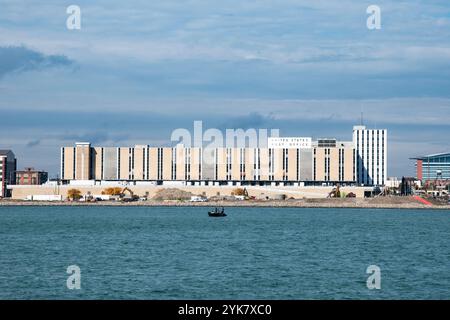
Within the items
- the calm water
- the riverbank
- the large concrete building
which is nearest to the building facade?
the large concrete building

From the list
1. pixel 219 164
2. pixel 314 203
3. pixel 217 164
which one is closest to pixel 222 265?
pixel 314 203

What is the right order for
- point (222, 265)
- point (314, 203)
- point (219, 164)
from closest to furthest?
point (222, 265) < point (314, 203) < point (219, 164)

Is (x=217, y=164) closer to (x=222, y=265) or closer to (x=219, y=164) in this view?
(x=219, y=164)

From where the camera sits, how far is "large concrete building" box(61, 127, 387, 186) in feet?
587

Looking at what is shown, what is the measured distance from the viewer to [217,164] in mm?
178750

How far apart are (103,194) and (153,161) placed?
1282 centimetres

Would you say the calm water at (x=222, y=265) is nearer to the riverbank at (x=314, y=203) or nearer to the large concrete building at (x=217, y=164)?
the riverbank at (x=314, y=203)

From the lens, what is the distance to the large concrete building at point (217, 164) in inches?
7042

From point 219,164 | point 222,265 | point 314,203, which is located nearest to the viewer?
point 222,265

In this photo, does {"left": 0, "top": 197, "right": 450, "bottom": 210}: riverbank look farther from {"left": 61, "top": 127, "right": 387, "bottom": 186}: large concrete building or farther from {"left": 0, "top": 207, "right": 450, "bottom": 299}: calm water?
{"left": 0, "top": 207, "right": 450, "bottom": 299}: calm water

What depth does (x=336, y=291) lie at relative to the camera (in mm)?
31266

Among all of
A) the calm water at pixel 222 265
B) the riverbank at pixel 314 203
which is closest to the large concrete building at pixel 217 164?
the riverbank at pixel 314 203
